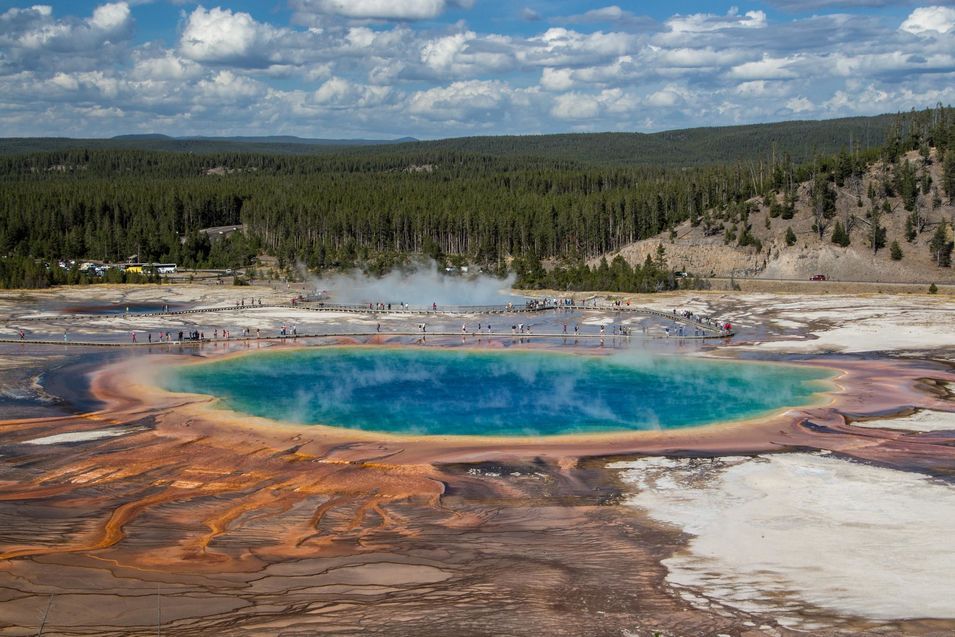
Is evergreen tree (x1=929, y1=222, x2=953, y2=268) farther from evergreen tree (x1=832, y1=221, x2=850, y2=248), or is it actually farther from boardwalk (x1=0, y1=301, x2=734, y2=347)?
boardwalk (x1=0, y1=301, x2=734, y2=347)

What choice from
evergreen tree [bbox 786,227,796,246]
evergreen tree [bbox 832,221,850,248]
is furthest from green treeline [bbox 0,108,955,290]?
evergreen tree [bbox 786,227,796,246]

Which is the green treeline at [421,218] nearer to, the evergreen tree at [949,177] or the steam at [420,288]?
the steam at [420,288]

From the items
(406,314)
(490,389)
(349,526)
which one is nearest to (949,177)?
(406,314)

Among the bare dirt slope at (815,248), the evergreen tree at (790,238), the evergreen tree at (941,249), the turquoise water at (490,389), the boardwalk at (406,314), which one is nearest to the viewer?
the turquoise water at (490,389)

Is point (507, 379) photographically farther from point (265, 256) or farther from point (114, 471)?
point (265, 256)

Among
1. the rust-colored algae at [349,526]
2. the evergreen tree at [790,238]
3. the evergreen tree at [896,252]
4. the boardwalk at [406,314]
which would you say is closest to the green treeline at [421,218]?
the evergreen tree at [790,238]

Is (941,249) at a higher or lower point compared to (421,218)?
lower

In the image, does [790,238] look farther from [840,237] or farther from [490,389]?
[490,389]
